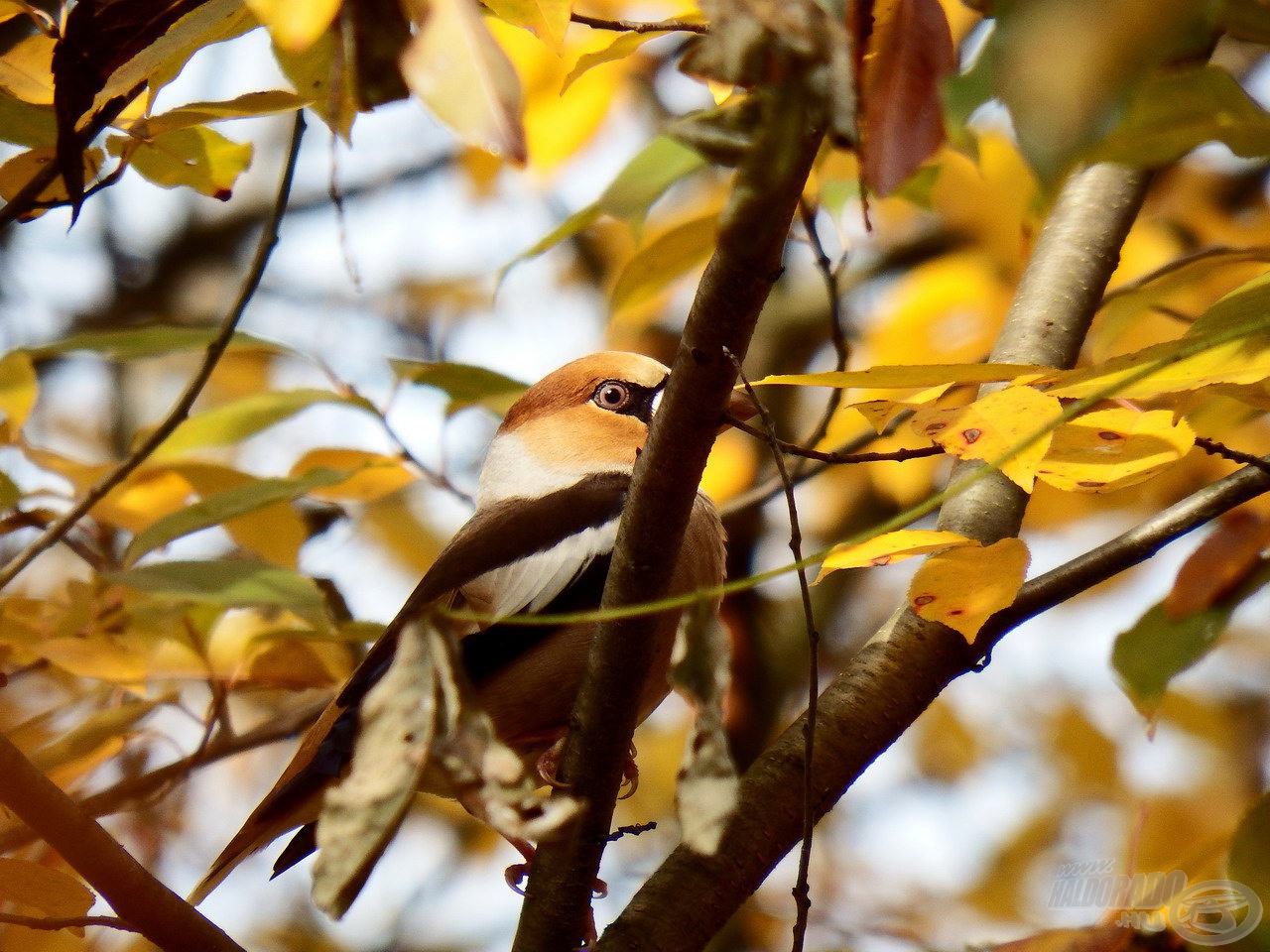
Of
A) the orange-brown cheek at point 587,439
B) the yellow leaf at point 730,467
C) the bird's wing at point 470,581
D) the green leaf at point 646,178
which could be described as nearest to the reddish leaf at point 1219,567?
the green leaf at point 646,178

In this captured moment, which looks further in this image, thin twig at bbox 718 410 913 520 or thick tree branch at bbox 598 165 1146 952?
thin twig at bbox 718 410 913 520

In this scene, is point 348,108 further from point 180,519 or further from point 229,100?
point 180,519

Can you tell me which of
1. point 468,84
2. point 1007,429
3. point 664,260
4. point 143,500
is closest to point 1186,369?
point 1007,429

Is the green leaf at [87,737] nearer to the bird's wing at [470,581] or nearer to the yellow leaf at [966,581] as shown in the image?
the bird's wing at [470,581]

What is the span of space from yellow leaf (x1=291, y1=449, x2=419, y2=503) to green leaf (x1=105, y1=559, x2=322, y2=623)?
0.68m

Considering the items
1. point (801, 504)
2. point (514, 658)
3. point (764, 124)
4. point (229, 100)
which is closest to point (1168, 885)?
point (514, 658)

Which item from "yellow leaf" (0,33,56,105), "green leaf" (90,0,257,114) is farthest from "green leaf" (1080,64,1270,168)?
"yellow leaf" (0,33,56,105)

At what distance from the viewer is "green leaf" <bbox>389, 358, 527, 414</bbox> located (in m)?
3.58

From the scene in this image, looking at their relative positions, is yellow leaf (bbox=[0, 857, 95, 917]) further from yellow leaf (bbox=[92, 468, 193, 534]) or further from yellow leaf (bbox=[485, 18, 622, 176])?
yellow leaf (bbox=[485, 18, 622, 176])

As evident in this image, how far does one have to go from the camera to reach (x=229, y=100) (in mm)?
1923

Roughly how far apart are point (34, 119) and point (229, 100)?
491 mm

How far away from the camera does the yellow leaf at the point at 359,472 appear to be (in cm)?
358

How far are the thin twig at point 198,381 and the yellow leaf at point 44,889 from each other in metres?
0.80

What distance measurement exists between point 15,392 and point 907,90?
99.5 inches
